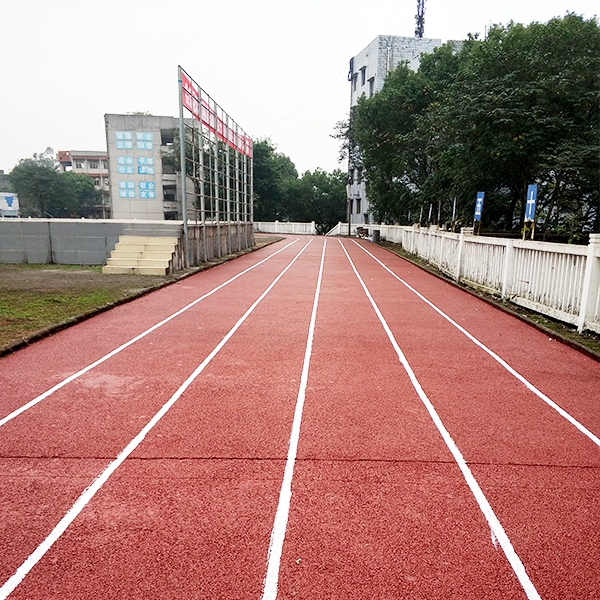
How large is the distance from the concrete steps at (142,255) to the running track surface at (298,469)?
6359 millimetres

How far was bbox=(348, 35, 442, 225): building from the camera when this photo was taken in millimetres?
38453

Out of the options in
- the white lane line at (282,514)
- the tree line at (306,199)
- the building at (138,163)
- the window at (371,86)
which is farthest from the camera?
the tree line at (306,199)

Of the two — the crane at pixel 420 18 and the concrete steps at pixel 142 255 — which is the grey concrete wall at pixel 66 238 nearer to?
the concrete steps at pixel 142 255

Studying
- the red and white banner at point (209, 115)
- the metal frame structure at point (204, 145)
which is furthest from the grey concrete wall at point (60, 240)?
the red and white banner at point (209, 115)

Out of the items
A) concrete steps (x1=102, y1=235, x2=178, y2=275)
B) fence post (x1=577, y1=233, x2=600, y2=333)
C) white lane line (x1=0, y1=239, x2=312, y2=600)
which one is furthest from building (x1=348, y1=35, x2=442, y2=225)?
white lane line (x1=0, y1=239, x2=312, y2=600)

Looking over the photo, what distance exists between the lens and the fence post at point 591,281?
19.6 feet

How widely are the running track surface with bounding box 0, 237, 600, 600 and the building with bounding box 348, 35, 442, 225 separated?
32123mm

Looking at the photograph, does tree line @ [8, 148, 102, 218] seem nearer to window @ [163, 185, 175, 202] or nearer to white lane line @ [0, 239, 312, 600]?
window @ [163, 185, 175, 202]

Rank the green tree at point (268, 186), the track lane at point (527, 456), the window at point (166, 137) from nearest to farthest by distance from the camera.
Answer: the track lane at point (527, 456) < the window at point (166, 137) < the green tree at point (268, 186)

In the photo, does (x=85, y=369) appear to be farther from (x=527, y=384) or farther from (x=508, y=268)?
(x=508, y=268)

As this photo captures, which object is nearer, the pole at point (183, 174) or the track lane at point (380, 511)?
the track lane at point (380, 511)

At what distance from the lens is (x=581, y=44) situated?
1252 cm

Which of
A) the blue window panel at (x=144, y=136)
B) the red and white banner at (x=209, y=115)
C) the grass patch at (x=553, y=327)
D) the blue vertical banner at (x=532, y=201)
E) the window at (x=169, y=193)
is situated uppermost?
the blue window panel at (x=144, y=136)

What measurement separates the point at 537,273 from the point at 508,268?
1180 mm
